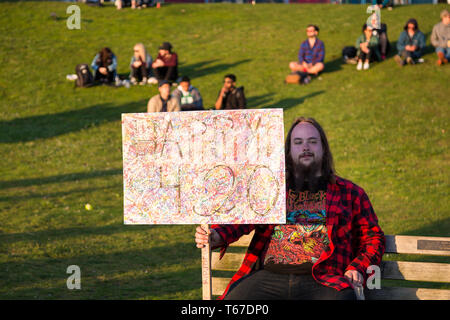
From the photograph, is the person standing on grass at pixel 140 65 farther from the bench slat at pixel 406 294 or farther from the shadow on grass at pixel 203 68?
the bench slat at pixel 406 294

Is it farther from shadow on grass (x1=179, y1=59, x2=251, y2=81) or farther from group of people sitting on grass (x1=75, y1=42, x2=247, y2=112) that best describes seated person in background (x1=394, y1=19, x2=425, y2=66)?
group of people sitting on grass (x1=75, y1=42, x2=247, y2=112)

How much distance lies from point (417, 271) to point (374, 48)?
1522 cm

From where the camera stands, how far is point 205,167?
5.07m

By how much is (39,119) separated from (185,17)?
39.9 feet

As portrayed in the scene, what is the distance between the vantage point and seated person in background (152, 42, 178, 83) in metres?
19.6

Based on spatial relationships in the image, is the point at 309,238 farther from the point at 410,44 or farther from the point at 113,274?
the point at 410,44

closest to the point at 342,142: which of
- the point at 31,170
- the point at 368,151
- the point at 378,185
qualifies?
the point at 368,151

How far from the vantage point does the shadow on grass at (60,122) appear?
16.5 m

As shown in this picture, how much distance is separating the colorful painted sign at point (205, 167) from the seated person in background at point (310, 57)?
1461 centimetres

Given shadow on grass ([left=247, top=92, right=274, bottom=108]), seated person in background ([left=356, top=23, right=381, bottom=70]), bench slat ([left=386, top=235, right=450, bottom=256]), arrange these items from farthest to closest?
seated person in background ([left=356, top=23, right=381, bottom=70]), shadow on grass ([left=247, top=92, right=274, bottom=108]), bench slat ([left=386, top=235, right=450, bottom=256])

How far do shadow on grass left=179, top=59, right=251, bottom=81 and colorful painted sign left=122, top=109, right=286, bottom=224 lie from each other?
15.9 metres

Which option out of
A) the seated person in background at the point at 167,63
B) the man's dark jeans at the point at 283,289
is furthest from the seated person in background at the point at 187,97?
the man's dark jeans at the point at 283,289

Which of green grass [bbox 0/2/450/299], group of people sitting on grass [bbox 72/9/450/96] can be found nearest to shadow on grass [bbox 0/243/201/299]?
green grass [bbox 0/2/450/299]

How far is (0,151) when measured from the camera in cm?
1531
